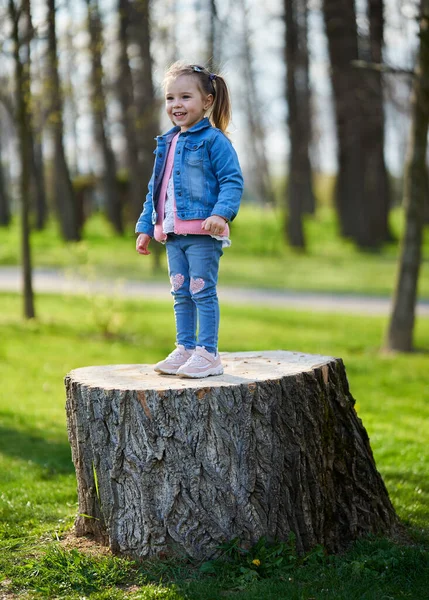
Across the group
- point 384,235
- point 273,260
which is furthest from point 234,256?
point 384,235

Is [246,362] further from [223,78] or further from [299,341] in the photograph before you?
[299,341]

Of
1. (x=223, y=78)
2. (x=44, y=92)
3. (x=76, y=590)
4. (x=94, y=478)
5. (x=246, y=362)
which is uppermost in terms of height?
(x=44, y=92)

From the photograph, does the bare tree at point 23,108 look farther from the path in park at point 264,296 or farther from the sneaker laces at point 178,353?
the sneaker laces at point 178,353

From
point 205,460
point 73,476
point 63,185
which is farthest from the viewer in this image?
point 63,185

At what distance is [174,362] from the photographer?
4.45 metres

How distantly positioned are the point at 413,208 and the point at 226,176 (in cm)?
644

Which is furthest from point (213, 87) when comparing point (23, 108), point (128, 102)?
point (128, 102)

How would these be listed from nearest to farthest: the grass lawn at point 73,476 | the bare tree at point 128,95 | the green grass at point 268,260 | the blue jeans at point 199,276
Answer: the grass lawn at point 73,476
the blue jeans at point 199,276
the bare tree at point 128,95
the green grass at point 268,260

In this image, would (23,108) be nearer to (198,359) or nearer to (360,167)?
(198,359)

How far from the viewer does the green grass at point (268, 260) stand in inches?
722

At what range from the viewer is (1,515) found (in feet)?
15.3

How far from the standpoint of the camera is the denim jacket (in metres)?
4.23

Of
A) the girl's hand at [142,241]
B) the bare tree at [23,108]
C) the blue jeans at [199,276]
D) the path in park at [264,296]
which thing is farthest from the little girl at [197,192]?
the path in park at [264,296]

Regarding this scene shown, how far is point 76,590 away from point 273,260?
19.1 m
